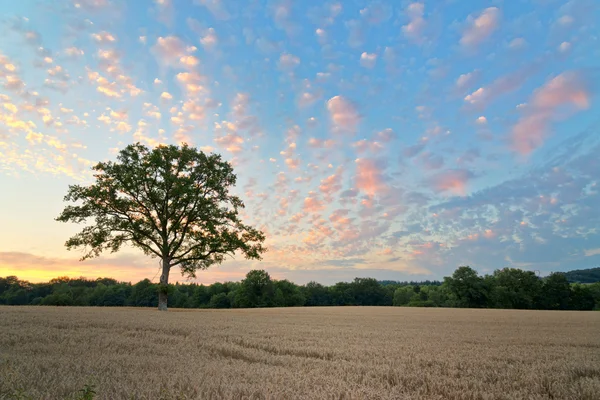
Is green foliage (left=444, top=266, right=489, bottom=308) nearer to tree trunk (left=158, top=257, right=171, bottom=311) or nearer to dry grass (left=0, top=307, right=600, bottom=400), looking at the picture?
tree trunk (left=158, top=257, right=171, bottom=311)

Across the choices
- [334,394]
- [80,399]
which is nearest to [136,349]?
[80,399]

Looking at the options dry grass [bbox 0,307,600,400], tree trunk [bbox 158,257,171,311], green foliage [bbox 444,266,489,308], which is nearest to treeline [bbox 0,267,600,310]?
green foliage [bbox 444,266,489,308]

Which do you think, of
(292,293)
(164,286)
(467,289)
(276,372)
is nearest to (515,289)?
(467,289)

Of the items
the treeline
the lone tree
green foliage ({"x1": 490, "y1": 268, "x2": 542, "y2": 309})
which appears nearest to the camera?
the lone tree

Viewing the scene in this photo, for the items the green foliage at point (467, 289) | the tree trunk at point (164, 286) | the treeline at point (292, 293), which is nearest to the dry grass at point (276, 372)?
the tree trunk at point (164, 286)

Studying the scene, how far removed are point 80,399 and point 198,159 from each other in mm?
30773

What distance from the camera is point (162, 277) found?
30703 mm

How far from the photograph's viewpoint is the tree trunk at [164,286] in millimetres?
29609

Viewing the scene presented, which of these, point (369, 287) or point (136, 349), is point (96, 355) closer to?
point (136, 349)

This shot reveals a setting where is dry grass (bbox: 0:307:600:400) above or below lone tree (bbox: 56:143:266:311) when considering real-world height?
below

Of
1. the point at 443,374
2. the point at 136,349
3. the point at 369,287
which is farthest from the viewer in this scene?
the point at 369,287

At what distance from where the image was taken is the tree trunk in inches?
1166

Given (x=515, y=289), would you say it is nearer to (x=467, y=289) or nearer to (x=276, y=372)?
(x=467, y=289)

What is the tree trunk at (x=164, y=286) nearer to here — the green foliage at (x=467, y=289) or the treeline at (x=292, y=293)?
the treeline at (x=292, y=293)
